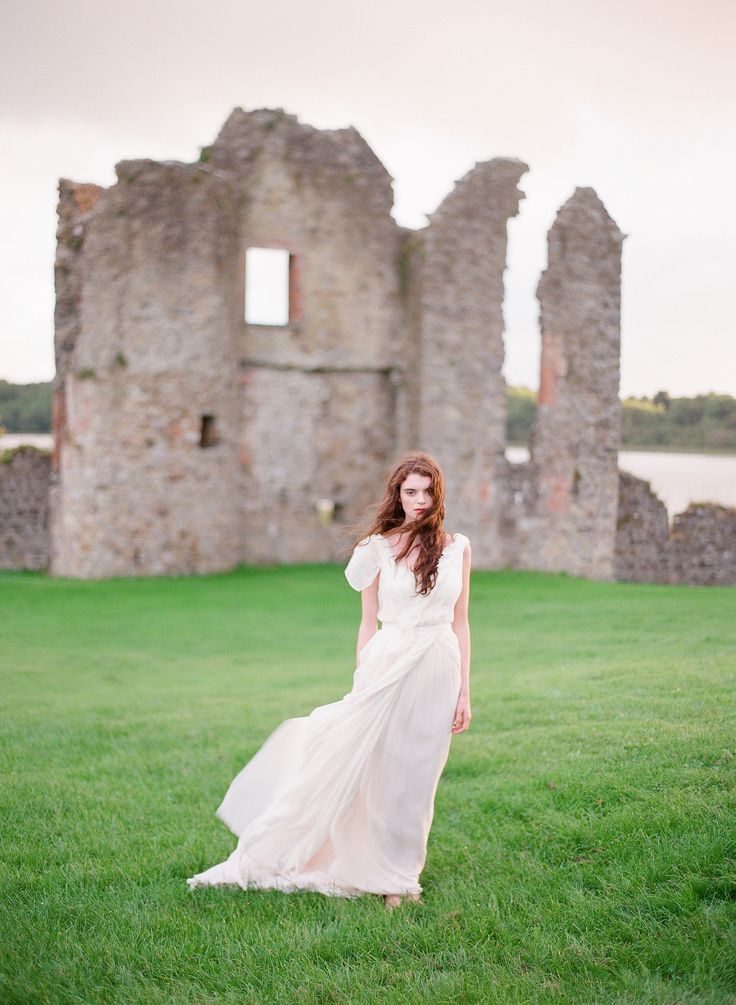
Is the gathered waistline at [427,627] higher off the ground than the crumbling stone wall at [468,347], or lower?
lower

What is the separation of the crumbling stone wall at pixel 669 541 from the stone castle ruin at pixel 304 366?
18 cm

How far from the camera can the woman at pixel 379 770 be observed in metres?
4.17

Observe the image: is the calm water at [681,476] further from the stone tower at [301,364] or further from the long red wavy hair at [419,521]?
the long red wavy hair at [419,521]

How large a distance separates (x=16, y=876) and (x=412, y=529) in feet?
7.77

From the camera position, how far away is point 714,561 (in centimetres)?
2214

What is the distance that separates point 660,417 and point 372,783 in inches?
904

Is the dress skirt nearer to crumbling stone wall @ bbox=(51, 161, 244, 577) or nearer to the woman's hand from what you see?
the woman's hand

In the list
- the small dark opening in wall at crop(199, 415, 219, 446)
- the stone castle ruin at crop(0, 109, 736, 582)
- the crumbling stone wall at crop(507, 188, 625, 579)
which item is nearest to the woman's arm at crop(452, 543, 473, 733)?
the stone castle ruin at crop(0, 109, 736, 582)

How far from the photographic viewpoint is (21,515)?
63.7ft

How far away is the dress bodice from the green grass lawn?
1.16 meters

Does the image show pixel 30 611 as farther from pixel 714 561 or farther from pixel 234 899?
pixel 714 561

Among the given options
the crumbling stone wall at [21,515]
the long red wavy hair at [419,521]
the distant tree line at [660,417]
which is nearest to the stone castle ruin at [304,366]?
→ the crumbling stone wall at [21,515]

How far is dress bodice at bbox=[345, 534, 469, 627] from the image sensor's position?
4301 mm

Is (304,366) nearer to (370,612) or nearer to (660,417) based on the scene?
(660,417)
